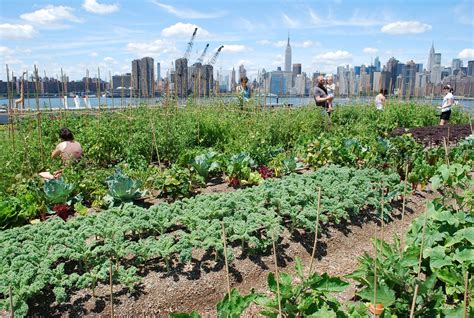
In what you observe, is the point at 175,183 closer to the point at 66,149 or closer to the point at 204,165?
the point at 204,165

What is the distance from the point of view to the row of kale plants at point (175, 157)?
4.14m

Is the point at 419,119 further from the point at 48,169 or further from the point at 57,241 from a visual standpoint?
the point at 57,241

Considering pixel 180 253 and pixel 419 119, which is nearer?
pixel 180 253

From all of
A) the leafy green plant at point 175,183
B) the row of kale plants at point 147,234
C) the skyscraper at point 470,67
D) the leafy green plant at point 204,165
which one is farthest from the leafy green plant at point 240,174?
the skyscraper at point 470,67

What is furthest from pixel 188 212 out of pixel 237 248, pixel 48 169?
pixel 48 169

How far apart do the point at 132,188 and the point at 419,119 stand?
35.7 ft

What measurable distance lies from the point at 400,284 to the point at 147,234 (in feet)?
6.82

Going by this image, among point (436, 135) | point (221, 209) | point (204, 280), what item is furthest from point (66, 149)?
point (436, 135)

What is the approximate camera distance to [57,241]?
2.81 meters

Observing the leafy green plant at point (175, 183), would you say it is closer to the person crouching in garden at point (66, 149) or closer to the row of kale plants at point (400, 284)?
the person crouching in garden at point (66, 149)

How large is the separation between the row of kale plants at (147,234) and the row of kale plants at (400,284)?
20.6 inches

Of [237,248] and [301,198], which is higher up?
[301,198]

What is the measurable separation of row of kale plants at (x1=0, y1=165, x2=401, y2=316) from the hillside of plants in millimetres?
12

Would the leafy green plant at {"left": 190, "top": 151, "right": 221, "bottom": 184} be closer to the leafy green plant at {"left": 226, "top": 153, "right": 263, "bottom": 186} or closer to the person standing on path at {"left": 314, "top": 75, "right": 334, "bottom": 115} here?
the leafy green plant at {"left": 226, "top": 153, "right": 263, "bottom": 186}
